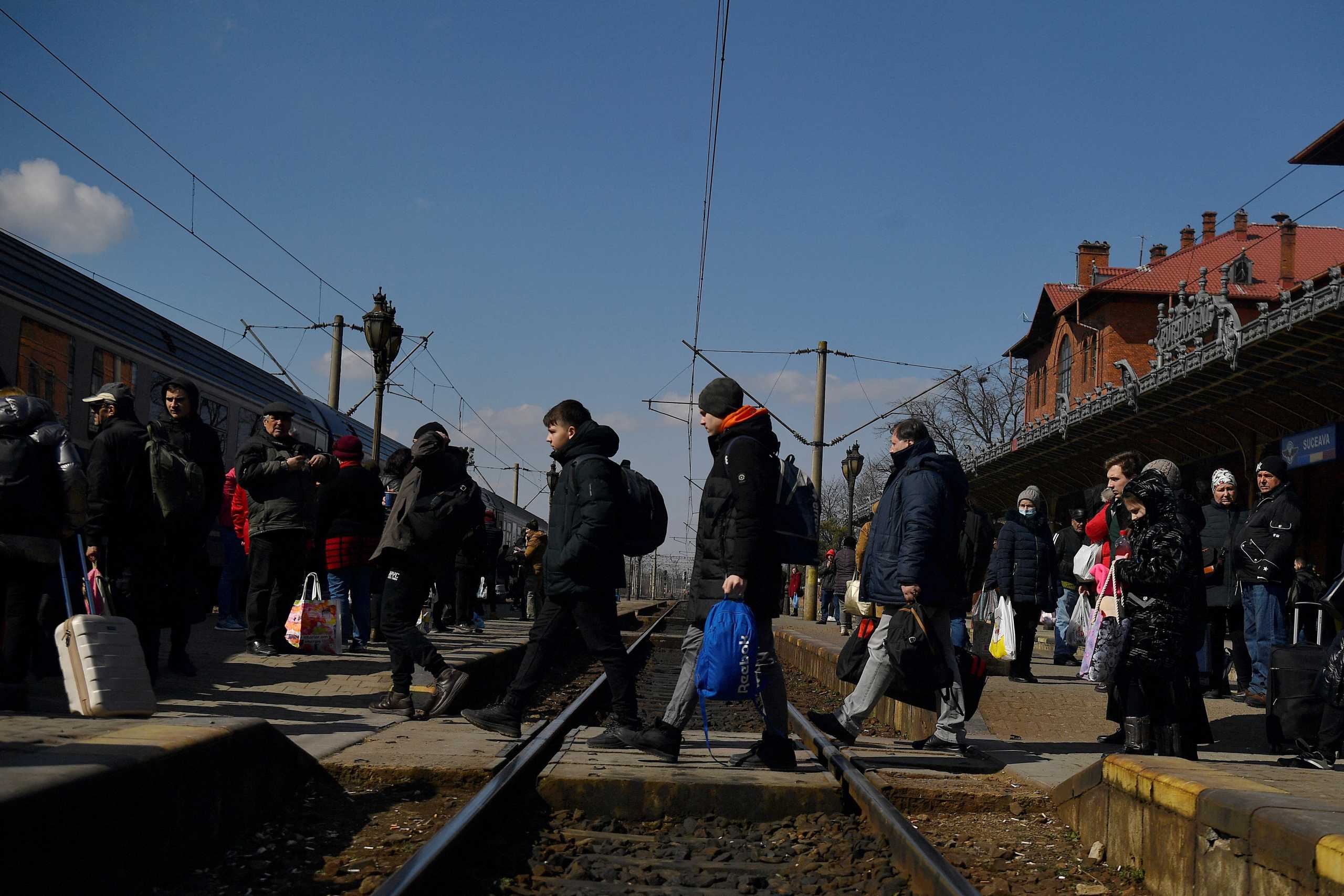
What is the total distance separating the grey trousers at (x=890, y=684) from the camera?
6707 mm

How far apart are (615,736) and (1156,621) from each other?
2.70 m

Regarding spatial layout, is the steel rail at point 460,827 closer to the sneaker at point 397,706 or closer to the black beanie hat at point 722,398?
the sneaker at point 397,706

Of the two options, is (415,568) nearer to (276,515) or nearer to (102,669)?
(102,669)

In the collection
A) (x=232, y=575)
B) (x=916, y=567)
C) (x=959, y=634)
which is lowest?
(x=959, y=634)

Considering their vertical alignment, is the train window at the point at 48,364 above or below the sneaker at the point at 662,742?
above

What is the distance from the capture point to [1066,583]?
14.0 metres

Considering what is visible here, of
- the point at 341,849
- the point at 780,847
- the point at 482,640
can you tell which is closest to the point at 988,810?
the point at 780,847

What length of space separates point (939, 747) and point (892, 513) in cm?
130

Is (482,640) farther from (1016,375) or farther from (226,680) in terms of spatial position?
(1016,375)

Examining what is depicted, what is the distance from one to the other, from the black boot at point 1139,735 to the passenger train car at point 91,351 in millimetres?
6513

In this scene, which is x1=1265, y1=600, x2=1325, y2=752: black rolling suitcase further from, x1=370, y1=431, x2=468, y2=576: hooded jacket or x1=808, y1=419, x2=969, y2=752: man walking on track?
x1=370, y1=431, x2=468, y2=576: hooded jacket

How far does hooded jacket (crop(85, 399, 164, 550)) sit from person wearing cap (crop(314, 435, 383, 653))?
Result: 3.15 meters

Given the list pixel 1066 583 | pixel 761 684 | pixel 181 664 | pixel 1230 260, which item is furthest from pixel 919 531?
pixel 1230 260

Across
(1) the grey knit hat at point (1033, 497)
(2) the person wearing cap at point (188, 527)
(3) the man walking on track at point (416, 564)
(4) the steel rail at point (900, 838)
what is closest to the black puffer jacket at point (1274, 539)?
(1) the grey knit hat at point (1033, 497)
